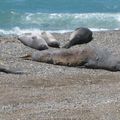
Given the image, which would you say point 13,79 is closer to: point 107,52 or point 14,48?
point 107,52

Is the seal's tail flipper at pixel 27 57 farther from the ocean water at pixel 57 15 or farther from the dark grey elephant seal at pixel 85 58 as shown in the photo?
the ocean water at pixel 57 15

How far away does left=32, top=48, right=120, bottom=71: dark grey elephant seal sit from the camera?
38.2ft

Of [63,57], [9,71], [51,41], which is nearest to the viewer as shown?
[9,71]

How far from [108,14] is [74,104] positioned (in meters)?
15.7

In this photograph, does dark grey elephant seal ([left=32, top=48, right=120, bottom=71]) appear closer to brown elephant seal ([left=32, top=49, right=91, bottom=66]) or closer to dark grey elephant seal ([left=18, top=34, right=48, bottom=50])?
brown elephant seal ([left=32, top=49, right=91, bottom=66])

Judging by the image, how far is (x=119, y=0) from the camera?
2798cm

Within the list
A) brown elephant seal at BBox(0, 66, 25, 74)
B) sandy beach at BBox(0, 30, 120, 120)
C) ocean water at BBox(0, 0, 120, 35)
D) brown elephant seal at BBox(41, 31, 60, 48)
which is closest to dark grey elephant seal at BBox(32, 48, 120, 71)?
sandy beach at BBox(0, 30, 120, 120)

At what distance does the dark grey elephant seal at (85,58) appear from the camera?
38.2 feet

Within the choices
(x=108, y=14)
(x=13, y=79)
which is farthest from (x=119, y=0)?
(x=13, y=79)

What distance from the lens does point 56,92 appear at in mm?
9430

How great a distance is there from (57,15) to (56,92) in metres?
14.1

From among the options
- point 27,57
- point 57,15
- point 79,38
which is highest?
point 27,57

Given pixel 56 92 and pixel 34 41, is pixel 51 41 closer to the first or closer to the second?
pixel 34 41

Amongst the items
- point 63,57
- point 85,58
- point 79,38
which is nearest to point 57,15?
point 79,38
